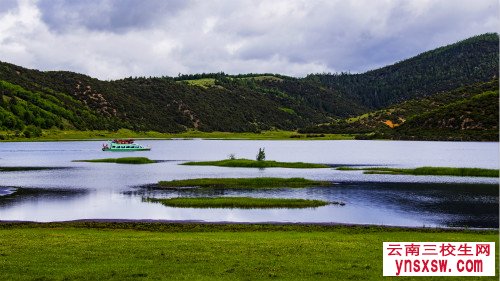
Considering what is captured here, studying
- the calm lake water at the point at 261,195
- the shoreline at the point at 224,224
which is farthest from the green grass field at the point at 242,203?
the shoreline at the point at 224,224

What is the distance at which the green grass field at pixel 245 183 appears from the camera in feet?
301

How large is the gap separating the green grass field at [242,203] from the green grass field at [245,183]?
17.6 meters

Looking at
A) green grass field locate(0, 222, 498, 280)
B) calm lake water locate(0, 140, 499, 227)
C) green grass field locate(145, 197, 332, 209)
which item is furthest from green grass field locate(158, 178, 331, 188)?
green grass field locate(0, 222, 498, 280)

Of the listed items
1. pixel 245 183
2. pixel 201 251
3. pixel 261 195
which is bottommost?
pixel 201 251

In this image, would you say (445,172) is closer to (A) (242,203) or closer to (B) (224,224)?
(A) (242,203)

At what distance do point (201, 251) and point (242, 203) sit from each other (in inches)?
1356

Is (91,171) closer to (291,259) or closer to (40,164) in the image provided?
(40,164)

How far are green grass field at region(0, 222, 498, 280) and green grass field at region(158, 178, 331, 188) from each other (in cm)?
3862

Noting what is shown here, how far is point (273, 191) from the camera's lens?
278 ft

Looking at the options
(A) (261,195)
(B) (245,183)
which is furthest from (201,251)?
(B) (245,183)

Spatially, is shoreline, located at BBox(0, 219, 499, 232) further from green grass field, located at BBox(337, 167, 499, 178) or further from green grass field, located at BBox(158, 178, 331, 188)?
green grass field, located at BBox(337, 167, 499, 178)

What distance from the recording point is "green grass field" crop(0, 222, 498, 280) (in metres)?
30.3

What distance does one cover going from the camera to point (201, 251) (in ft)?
120

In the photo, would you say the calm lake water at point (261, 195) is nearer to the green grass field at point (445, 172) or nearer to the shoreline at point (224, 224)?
the shoreline at point (224, 224)
